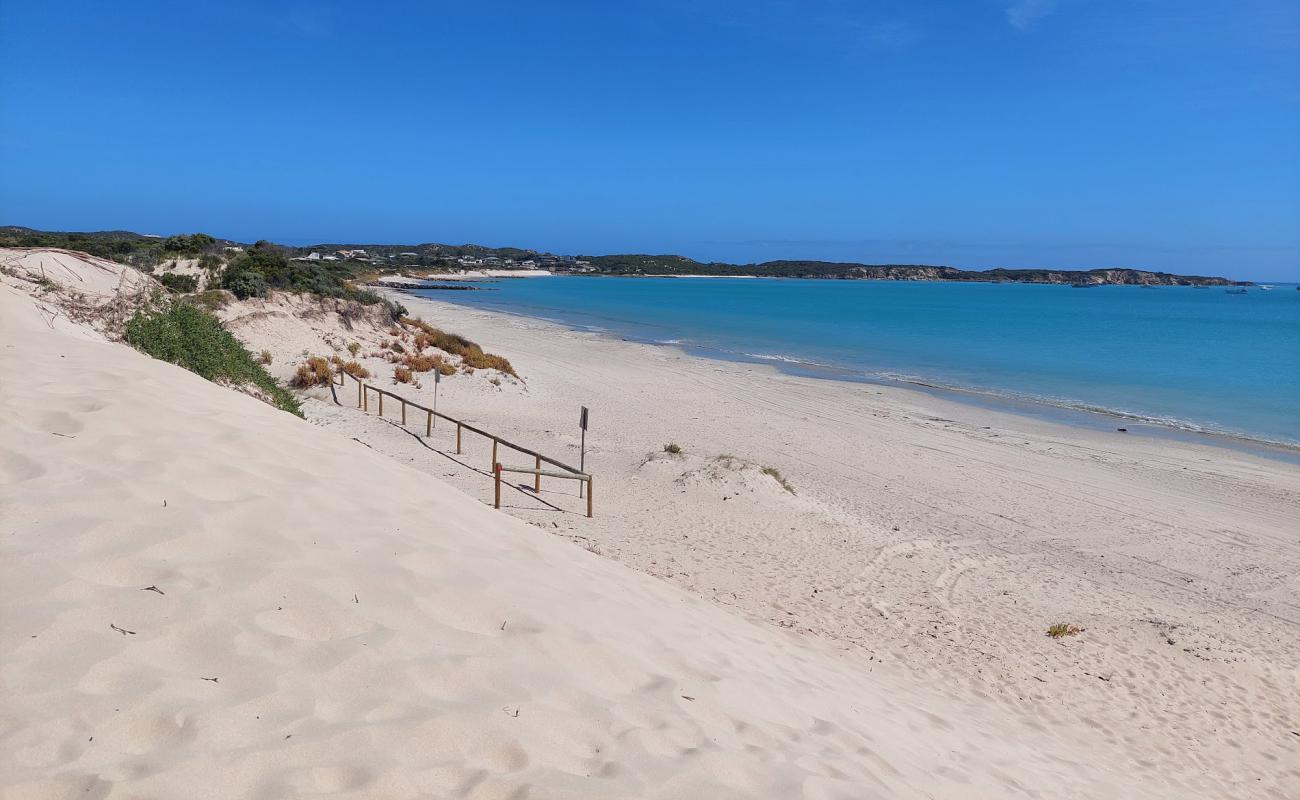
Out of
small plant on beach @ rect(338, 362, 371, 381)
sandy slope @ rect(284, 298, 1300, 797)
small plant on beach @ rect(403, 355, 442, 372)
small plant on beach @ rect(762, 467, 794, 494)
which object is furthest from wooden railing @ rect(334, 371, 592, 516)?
small plant on beach @ rect(762, 467, 794, 494)

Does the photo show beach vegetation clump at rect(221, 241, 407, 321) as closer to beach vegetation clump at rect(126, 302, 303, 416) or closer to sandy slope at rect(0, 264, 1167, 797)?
beach vegetation clump at rect(126, 302, 303, 416)

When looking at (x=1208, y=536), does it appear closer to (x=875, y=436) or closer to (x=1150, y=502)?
(x=1150, y=502)

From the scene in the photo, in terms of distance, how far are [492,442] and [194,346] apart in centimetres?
591

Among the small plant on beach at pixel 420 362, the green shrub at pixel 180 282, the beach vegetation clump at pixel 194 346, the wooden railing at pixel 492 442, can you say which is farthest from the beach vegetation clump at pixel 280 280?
the beach vegetation clump at pixel 194 346

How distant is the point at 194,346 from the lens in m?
11.4

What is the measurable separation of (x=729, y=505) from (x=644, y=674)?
8768 mm

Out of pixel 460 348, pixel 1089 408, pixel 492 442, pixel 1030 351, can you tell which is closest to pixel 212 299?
pixel 460 348

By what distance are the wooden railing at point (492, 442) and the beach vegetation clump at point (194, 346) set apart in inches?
118

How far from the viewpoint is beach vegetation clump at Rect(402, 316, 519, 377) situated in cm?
2494

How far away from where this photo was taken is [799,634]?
7.17 m

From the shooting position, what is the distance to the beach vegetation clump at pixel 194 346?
1065 centimetres

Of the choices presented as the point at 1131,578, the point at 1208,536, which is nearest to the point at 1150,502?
the point at 1208,536

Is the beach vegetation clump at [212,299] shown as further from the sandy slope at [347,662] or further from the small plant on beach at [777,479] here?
the sandy slope at [347,662]

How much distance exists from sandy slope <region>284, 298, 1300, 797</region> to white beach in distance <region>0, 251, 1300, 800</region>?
0.21 feet
